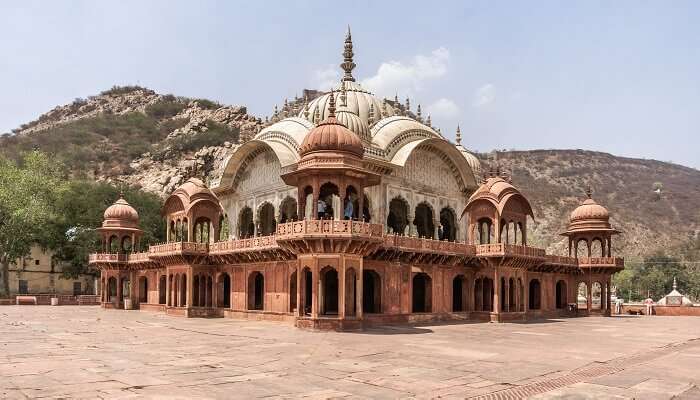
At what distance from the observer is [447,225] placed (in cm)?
3434

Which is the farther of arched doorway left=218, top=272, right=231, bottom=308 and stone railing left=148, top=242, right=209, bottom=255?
arched doorway left=218, top=272, right=231, bottom=308

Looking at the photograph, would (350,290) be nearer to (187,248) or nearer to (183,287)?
(187,248)

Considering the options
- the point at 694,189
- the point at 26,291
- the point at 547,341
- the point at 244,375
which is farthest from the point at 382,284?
the point at 694,189

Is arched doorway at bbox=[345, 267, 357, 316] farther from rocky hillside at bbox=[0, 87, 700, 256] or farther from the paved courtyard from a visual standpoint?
rocky hillside at bbox=[0, 87, 700, 256]

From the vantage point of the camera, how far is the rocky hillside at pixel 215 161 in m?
81.4

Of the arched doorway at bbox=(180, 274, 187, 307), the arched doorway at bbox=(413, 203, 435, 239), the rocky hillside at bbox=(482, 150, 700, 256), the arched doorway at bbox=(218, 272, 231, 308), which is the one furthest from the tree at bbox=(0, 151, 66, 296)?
the rocky hillside at bbox=(482, 150, 700, 256)

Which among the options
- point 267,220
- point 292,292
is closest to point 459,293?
point 292,292

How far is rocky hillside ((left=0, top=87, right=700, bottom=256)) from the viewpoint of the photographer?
81.4 m

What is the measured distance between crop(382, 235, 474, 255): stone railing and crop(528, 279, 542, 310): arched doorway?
8.00 meters

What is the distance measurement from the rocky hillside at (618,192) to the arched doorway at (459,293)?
51.6 metres

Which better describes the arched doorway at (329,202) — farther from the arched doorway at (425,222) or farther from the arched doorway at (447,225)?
the arched doorway at (447,225)

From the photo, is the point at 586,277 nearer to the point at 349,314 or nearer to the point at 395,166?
the point at 395,166

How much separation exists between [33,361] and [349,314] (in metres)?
11.2

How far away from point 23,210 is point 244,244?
20836mm
